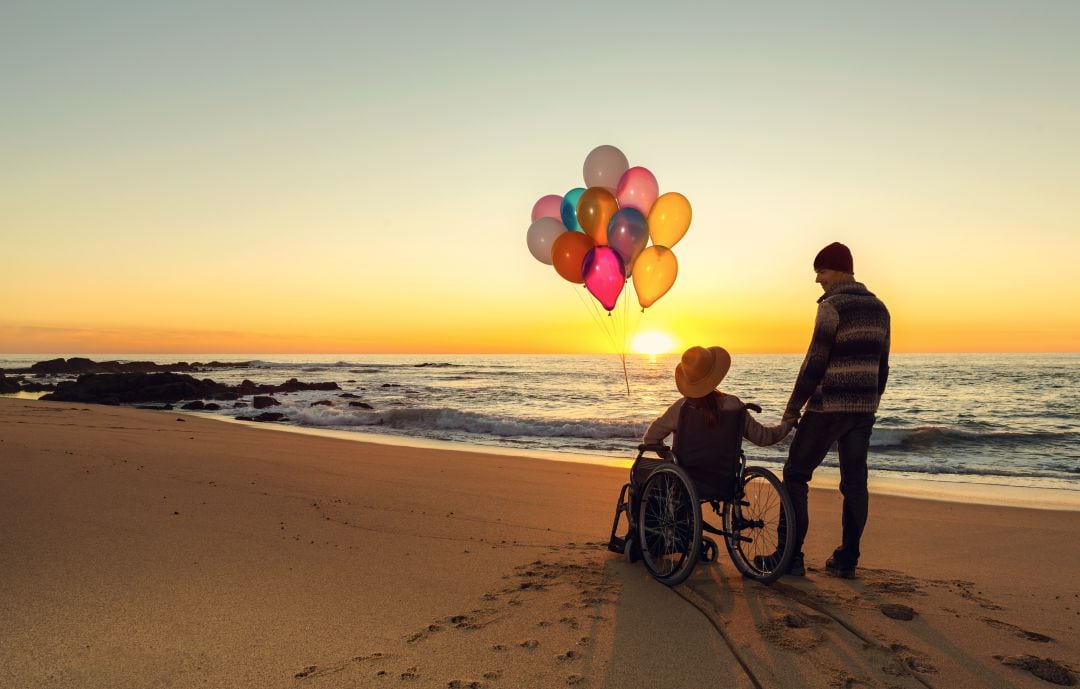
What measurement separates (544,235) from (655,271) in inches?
66.0

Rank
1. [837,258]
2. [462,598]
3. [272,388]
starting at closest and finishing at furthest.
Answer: [462,598] → [837,258] → [272,388]

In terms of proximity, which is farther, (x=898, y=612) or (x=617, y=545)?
(x=617, y=545)

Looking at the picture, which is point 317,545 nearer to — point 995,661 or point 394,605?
point 394,605

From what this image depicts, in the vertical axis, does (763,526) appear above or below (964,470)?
above

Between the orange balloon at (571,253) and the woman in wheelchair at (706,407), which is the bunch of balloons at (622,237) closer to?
the orange balloon at (571,253)

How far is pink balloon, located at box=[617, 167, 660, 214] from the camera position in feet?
24.8

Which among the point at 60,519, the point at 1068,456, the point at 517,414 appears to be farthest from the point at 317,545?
Result: the point at 517,414

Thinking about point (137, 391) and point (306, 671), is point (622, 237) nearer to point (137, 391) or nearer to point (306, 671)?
point (306, 671)

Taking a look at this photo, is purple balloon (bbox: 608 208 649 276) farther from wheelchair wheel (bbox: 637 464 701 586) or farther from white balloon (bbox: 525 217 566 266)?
wheelchair wheel (bbox: 637 464 701 586)

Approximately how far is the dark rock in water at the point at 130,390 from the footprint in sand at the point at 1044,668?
27.1 metres

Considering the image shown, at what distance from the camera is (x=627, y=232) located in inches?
281

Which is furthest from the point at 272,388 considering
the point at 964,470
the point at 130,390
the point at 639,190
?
the point at 964,470

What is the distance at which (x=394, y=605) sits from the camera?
11.2 ft

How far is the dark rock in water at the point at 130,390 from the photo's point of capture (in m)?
23.5
